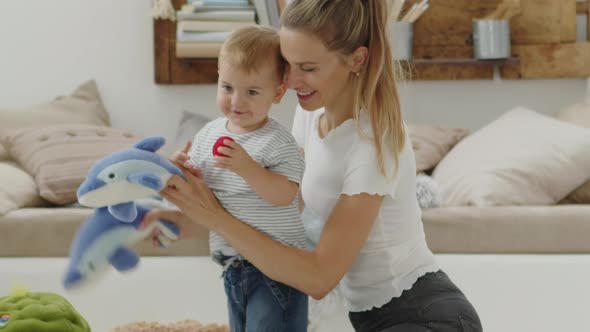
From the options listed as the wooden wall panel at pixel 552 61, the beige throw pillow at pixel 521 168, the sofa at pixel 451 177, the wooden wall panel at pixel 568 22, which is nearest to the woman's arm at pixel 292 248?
the sofa at pixel 451 177

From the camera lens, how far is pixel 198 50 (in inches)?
129

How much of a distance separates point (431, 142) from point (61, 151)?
128 centimetres

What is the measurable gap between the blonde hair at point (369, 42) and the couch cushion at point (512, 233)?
0.78 metres

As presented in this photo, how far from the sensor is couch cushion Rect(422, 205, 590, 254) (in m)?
2.38

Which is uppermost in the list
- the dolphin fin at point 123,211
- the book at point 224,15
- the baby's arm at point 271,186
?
the book at point 224,15

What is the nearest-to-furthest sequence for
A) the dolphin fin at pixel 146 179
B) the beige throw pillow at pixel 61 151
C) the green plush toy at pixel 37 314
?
1. the dolphin fin at pixel 146 179
2. the green plush toy at pixel 37 314
3. the beige throw pillow at pixel 61 151

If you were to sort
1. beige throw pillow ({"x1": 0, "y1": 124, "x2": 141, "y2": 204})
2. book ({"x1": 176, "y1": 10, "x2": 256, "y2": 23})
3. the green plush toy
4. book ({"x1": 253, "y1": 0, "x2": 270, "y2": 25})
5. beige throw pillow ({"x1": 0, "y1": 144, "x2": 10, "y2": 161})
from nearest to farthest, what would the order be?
the green plush toy → beige throw pillow ({"x1": 0, "y1": 124, "x2": 141, "y2": 204}) → beige throw pillow ({"x1": 0, "y1": 144, "x2": 10, "y2": 161}) → book ({"x1": 253, "y1": 0, "x2": 270, "y2": 25}) → book ({"x1": 176, "y1": 10, "x2": 256, "y2": 23})

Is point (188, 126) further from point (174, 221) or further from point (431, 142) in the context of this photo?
point (174, 221)

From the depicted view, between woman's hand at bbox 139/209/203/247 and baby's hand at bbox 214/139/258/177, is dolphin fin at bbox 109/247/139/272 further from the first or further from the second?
baby's hand at bbox 214/139/258/177

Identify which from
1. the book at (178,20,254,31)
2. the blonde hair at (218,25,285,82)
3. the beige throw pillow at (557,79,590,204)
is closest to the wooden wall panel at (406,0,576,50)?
the beige throw pillow at (557,79,590,204)

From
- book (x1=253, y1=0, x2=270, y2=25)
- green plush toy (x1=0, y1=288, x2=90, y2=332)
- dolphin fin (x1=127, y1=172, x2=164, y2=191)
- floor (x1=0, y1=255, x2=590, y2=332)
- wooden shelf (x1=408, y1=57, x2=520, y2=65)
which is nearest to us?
dolphin fin (x1=127, y1=172, x2=164, y2=191)

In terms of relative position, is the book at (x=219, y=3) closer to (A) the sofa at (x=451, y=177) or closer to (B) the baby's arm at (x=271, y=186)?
(A) the sofa at (x=451, y=177)

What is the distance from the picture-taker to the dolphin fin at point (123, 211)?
1.57 metres

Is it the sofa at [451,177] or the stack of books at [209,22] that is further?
the stack of books at [209,22]
